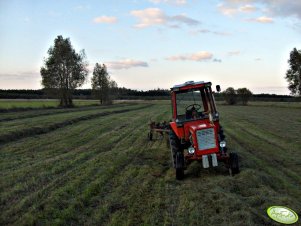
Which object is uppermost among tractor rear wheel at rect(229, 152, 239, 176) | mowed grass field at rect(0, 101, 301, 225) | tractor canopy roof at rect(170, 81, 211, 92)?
tractor canopy roof at rect(170, 81, 211, 92)

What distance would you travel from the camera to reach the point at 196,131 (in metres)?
7.90

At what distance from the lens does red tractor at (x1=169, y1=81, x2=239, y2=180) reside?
7.83 m

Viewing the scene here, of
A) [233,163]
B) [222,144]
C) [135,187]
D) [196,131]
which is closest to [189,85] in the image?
[196,131]

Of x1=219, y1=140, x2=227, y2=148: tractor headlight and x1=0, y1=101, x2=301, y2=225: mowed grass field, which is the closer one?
x1=0, y1=101, x2=301, y2=225: mowed grass field

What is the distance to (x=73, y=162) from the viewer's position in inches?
372

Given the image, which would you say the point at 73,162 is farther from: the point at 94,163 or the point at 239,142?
the point at 239,142

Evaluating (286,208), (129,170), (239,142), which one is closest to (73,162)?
(129,170)

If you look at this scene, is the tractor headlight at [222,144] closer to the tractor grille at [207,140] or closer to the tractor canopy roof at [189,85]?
the tractor grille at [207,140]

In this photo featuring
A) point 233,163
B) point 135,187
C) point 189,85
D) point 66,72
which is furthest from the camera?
point 66,72

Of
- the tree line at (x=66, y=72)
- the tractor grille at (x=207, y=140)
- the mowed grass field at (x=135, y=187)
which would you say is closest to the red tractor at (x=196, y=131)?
the tractor grille at (x=207, y=140)

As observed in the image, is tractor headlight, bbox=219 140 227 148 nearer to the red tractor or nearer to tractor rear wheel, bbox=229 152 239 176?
the red tractor

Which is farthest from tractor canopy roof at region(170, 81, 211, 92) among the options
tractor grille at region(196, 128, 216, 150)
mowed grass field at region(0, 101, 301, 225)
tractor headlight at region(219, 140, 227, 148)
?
→ mowed grass field at region(0, 101, 301, 225)

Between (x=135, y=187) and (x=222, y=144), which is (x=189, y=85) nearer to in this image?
(x=222, y=144)

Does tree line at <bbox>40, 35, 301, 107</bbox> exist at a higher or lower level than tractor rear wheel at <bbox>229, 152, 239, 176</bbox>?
higher
